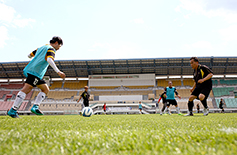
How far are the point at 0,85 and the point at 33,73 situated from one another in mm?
41950

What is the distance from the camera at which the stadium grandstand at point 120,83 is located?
1205 inches

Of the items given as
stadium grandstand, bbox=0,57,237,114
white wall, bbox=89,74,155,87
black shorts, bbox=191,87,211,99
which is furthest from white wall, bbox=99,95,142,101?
black shorts, bbox=191,87,211,99

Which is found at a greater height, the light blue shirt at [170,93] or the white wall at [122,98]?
the light blue shirt at [170,93]

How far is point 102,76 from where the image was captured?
120 feet

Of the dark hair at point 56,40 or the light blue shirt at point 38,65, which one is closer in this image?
the light blue shirt at point 38,65

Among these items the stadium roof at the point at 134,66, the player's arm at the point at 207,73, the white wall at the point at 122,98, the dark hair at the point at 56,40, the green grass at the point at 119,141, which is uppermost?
the stadium roof at the point at 134,66

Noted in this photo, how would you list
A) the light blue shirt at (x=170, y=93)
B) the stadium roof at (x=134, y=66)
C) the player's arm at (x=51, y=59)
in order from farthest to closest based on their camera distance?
the stadium roof at (x=134, y=66) → the light blue shirt at (x=170, y=93) → the player's arm at (x=51, y=59)

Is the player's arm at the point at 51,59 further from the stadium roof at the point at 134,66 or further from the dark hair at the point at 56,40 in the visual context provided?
the stadium roof at the point at 134,66

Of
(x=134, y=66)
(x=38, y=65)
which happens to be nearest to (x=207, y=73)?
(x=38, y=65)

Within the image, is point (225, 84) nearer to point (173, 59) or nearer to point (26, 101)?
point (173, 59)

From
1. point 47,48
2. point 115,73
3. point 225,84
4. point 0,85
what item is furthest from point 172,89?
point 0,85

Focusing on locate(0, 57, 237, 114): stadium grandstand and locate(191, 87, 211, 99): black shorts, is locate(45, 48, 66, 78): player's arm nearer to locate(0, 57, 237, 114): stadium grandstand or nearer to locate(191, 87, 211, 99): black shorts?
locate(191, 87, 211, 99): black shorts

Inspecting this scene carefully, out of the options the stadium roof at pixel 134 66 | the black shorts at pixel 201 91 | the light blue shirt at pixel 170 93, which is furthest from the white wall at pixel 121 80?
the black shorts at pixel 201 91

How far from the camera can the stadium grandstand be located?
100ft
